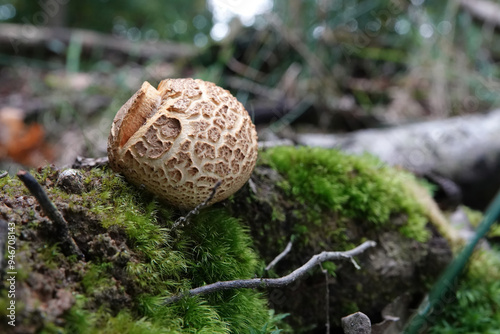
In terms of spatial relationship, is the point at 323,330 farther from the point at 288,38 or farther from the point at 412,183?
the point at 288,38

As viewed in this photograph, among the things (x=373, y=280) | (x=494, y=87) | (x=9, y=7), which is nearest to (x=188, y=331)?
(x=373, y=280)

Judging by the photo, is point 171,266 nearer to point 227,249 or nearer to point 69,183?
point 227,249

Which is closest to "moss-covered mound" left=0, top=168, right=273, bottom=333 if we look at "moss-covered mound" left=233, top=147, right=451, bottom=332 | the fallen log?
"moss-covered mound" left=233, top=147, right=451, bottom=332

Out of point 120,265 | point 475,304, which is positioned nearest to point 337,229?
point 475,304

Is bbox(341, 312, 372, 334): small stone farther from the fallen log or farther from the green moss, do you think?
the fallen log

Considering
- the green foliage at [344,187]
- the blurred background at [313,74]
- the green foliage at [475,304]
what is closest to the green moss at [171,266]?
the green foliage at [344,187]

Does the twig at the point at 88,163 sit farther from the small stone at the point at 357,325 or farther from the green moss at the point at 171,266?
the small stone at the point at 357,325

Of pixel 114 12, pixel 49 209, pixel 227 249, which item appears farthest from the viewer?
pixel 114 12
